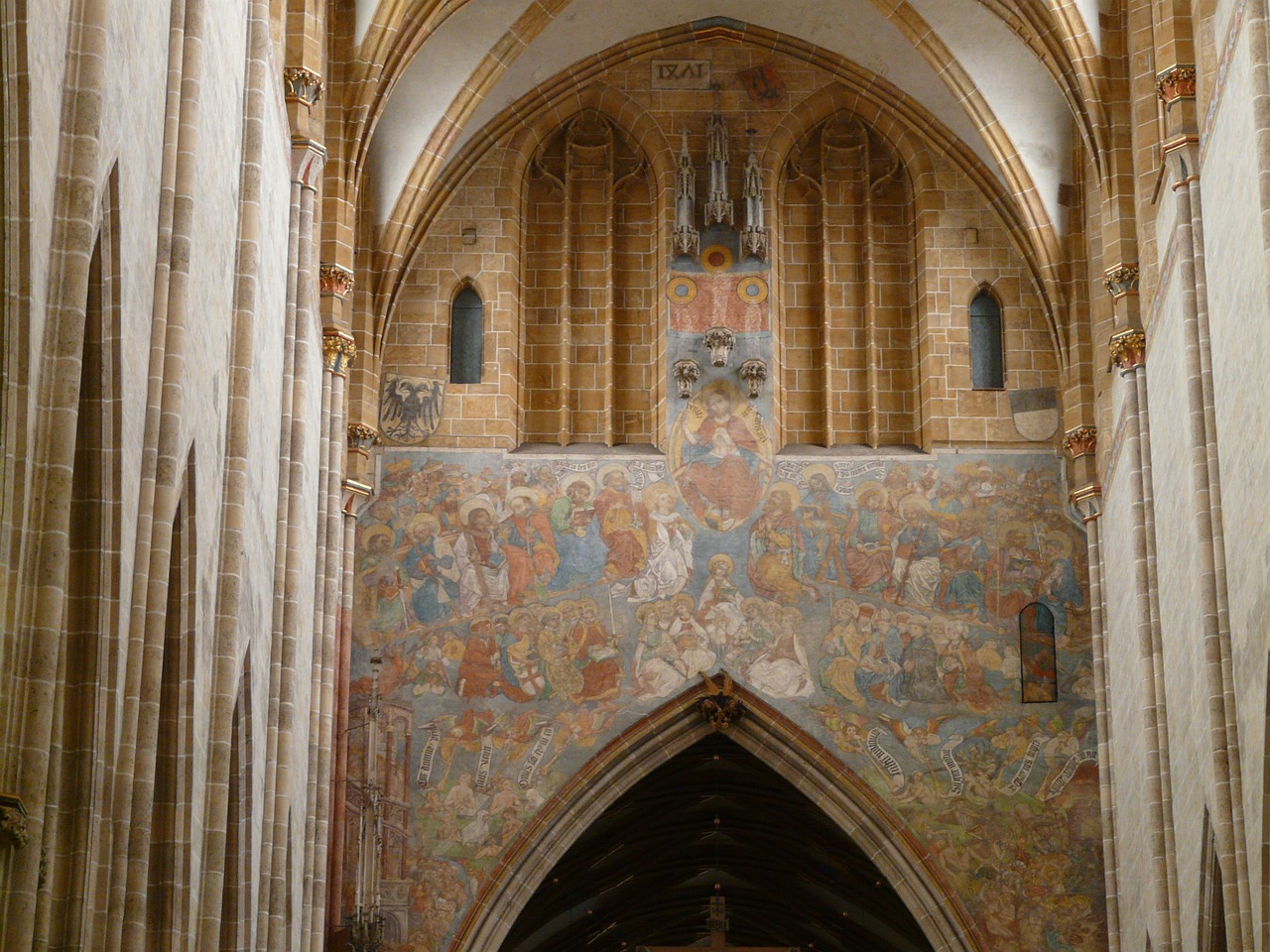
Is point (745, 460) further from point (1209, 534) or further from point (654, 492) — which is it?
point (1209, 534)

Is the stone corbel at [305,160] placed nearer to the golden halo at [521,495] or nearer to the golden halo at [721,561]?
the golden halo at [521,495]

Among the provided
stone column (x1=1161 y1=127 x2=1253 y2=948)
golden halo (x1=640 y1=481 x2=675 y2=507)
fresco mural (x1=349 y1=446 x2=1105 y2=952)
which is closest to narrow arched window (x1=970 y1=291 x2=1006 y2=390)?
fresco mural (x1=349 y1=446 x2=1105 y2=952)

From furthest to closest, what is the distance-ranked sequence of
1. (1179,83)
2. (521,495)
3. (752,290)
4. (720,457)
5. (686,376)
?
1. (752,290)
2. (686,376)
3. (720,457)
4. (521,495)
5. (1179,83)

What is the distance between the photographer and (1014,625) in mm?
23078

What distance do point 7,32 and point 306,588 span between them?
1046 cm

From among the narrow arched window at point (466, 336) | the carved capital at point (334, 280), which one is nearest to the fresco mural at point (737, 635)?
the narrow arched window at point (466, 336)

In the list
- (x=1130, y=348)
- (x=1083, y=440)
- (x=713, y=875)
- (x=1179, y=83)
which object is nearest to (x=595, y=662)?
(x=1083, y=440)

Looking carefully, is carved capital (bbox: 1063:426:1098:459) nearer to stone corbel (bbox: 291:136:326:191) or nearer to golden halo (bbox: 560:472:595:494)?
golden halo (bbox: 560:472:595:494)

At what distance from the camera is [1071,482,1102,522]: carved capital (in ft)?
74.2

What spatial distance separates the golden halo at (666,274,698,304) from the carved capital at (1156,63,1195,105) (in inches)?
286

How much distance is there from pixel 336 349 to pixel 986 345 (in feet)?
22.6

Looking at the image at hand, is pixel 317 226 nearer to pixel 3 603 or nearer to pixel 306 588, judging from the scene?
pixel 306 588

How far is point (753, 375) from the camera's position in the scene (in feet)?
78.7

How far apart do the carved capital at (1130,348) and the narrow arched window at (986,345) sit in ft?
12.3
